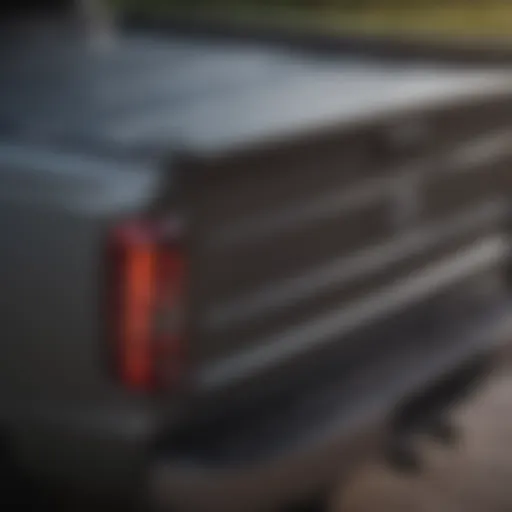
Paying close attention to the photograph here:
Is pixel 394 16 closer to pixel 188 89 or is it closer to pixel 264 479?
pixel 188 89

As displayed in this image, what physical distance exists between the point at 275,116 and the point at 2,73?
1080mm

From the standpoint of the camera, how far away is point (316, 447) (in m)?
3.69

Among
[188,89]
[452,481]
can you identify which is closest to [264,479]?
[188,89]

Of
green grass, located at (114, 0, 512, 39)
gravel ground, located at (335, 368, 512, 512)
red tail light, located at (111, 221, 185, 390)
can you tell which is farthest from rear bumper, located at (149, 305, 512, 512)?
green grass, located at (114, 0, 512, 39)

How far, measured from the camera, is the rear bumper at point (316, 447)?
11.3 feet

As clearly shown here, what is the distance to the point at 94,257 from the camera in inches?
135

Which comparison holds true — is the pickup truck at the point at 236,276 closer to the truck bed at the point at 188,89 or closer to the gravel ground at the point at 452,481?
the truck bed at the point at 188,89

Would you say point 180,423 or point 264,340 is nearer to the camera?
point 180,423

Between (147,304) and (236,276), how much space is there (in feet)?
1.09

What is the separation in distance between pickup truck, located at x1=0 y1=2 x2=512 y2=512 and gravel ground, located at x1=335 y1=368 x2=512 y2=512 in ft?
2.10

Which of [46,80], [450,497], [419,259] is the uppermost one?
[46,80]

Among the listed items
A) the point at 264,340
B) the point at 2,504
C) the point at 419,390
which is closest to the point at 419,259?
the point at 419,390

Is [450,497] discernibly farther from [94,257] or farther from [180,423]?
[94,257]

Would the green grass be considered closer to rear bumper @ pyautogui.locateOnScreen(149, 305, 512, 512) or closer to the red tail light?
rear bumper @ pyautogui.locateOnScreen(149, 305, 512, 512)
